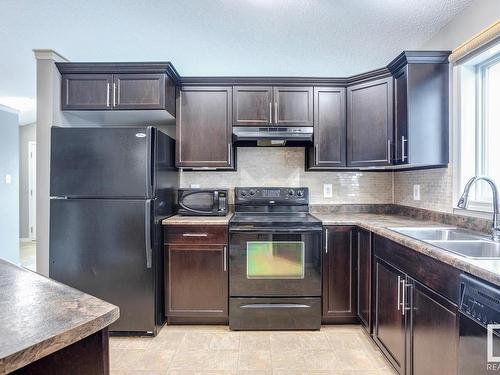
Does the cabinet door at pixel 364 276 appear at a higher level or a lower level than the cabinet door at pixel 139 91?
lower

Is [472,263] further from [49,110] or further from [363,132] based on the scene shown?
[49,110]

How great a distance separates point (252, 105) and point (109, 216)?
1.58 m

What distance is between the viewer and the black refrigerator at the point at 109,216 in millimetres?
2238

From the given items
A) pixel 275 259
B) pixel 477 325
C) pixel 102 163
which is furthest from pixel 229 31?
pixel 477 325

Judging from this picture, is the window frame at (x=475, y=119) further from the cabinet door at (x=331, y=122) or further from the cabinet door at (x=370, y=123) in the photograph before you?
the cabinet door at (x=331, y=122)

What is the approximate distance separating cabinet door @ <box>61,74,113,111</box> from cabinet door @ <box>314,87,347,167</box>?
187 centimetres

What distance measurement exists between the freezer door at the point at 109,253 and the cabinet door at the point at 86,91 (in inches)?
33.2

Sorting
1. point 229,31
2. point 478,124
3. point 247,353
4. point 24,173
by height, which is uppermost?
point 229,31

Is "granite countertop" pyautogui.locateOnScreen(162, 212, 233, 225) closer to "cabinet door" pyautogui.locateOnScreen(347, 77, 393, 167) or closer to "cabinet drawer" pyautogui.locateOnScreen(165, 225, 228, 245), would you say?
"cabinet drawer" pyautogui.locateOnScreen(165, 225, 228, 245)

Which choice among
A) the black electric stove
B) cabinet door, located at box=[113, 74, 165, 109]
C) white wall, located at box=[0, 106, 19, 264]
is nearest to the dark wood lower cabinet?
the black electric stove

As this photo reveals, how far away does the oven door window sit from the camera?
241 centimetres

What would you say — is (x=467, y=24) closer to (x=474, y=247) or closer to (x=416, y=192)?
(x=416, y=192)

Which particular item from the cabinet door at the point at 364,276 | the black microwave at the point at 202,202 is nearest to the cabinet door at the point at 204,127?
the black microwave at the point at 202,202

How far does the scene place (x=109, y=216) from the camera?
88.9 inches
